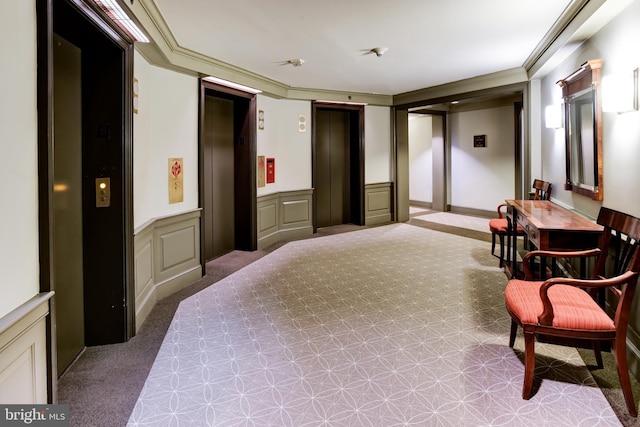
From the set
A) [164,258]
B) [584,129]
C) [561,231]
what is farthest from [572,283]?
[164,258]

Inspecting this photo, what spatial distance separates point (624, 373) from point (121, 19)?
371cm

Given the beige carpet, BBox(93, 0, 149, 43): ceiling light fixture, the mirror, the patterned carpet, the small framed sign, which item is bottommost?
the patterned carpet

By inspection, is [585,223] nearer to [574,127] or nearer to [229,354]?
[574,127]

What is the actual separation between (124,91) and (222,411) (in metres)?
2.31

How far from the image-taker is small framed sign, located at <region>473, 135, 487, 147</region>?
8586mm

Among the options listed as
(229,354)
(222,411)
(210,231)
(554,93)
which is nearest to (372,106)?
(554,93)

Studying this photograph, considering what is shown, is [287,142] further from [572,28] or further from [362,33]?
[572,28]

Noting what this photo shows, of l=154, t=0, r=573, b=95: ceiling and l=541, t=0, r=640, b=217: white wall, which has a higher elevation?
l=154, t=0, r=573, b=95: ceiling

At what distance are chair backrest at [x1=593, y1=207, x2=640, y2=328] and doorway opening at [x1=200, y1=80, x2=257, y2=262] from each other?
4230 mm

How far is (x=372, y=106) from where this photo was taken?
25.2ft

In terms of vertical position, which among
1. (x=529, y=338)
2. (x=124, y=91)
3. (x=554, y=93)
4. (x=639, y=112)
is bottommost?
(x=529, y=338)

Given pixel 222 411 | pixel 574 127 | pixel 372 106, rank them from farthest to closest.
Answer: pixel 372 106
pixel 574 127
pixel 222 411

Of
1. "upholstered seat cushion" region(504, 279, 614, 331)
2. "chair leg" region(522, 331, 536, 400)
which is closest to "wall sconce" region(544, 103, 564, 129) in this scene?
"upholstered seat cushion" region(504, 279, 614, 331)

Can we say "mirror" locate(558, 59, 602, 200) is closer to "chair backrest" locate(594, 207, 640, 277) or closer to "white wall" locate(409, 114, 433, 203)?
"chair backrest" locate(594, 207, 640, 277)
